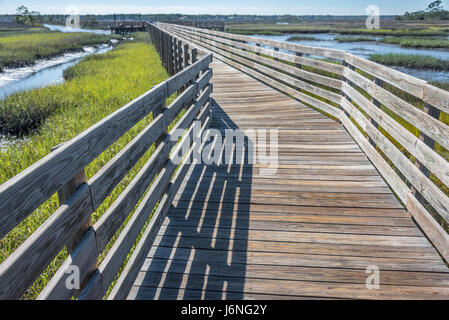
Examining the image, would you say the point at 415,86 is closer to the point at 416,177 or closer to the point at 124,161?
the point at 416,177

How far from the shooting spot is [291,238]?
3.34m

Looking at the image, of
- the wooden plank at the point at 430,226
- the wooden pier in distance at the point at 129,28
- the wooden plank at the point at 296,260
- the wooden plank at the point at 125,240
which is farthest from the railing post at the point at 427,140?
the wooden pier in distance at the point at 129,28

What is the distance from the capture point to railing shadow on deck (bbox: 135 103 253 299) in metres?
2.72

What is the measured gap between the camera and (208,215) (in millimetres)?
3773

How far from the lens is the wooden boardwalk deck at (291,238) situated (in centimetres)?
272

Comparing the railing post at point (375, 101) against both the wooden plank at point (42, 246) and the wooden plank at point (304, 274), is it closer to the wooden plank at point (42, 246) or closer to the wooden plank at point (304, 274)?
the wooden plank at point (304, 274)

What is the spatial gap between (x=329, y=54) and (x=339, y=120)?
131 centimetres

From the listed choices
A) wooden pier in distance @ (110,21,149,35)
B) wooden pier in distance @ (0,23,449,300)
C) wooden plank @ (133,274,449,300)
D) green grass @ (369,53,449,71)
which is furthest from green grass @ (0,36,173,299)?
wooden pier in distance @ (110,21,149,35)

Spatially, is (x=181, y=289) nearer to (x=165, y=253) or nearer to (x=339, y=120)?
(x=165, y=253)

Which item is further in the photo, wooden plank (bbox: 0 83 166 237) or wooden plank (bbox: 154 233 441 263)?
wooden plank (bbox: 154 233 441 263)

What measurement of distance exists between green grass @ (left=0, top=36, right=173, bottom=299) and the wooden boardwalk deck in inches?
44.0

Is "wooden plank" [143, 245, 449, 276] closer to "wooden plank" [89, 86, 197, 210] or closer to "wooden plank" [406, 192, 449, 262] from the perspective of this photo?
"wooden plank" [406, 192, 449, 262]

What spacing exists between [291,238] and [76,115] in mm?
7399

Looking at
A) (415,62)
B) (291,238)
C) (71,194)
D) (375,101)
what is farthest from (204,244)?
(415,62)
